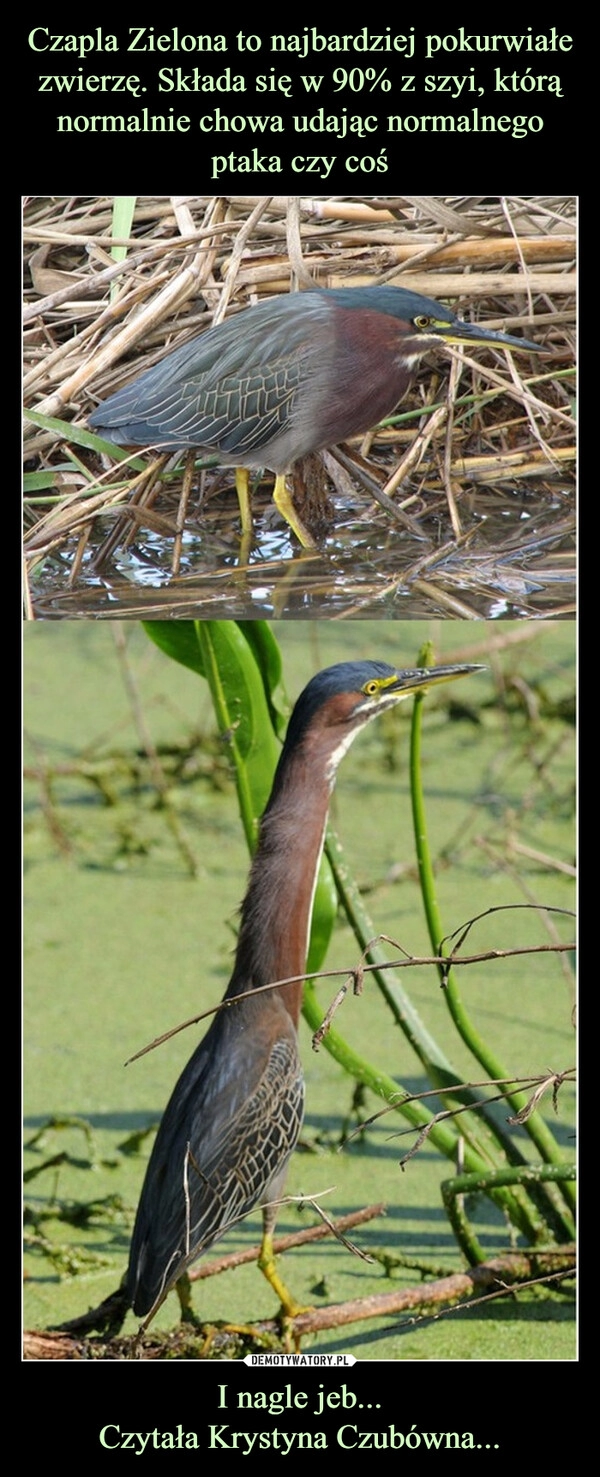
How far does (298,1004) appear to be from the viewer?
5.19 feet

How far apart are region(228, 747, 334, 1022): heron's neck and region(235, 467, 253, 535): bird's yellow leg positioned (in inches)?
8.4

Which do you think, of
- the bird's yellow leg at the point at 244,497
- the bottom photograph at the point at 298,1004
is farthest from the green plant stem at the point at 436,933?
the bird's yellow leg at the point at 244,497

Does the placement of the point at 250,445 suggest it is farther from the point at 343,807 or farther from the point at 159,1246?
the point at 343,807

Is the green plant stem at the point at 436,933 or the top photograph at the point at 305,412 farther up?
the top photograph at the point at 305,412

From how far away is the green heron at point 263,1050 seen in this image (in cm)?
143

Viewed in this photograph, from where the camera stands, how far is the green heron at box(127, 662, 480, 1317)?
143 cm

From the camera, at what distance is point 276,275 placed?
138cm

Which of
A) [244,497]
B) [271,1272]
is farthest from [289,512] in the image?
[271,1272]

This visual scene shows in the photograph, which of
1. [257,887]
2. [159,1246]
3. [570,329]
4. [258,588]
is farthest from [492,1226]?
[570,329]

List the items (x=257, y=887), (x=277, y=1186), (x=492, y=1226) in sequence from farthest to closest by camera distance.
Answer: (x=492, y=1226), (x=277, y=1186), (x=257, y=887)

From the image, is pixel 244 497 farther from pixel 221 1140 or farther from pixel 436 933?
pixel 221 1140

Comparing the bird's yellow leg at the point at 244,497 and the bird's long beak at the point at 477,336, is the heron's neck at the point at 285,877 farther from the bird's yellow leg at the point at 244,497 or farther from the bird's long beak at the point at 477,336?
the bird's long beak at the point at 477,336
